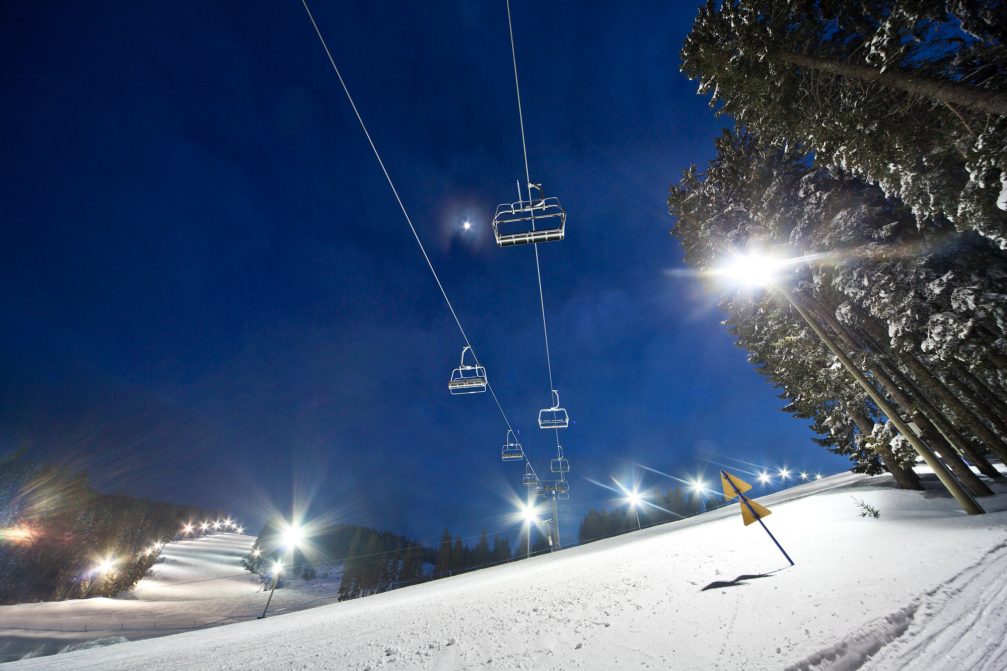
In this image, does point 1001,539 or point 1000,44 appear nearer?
point 1001,539

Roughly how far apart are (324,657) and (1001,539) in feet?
36.8

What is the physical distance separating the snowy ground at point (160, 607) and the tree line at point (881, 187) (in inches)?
1764

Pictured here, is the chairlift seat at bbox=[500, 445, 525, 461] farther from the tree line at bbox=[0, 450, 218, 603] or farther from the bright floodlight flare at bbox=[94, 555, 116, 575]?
the bright floodlight flare at bbox=[94, 555, 116, 575]

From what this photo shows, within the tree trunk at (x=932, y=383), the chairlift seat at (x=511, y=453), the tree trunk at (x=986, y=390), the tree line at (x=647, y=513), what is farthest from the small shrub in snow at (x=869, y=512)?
the tree line at (x=647, y=513)

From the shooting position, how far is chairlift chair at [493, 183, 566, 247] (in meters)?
6.98

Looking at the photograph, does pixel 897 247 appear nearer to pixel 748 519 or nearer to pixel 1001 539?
pixel 1001 539

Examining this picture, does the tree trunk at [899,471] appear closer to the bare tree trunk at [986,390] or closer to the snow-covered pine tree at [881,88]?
the bare tree trunk at [986,390]

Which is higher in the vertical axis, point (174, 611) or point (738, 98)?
point (738, 98)

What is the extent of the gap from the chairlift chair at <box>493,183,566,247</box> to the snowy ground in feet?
124

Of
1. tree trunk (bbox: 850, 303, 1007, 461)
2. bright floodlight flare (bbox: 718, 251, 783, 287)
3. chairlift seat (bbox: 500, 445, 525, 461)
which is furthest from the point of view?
chairlift seat (bbox: 500, 445, 525, 461)

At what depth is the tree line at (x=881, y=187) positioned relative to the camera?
22.7 feet

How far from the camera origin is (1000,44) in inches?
258

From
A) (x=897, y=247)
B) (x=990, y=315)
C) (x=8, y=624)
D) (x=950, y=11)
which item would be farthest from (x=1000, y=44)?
(x=8, y=624)

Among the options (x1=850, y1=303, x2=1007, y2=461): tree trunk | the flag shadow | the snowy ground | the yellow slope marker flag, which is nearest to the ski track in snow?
the flag shadow
